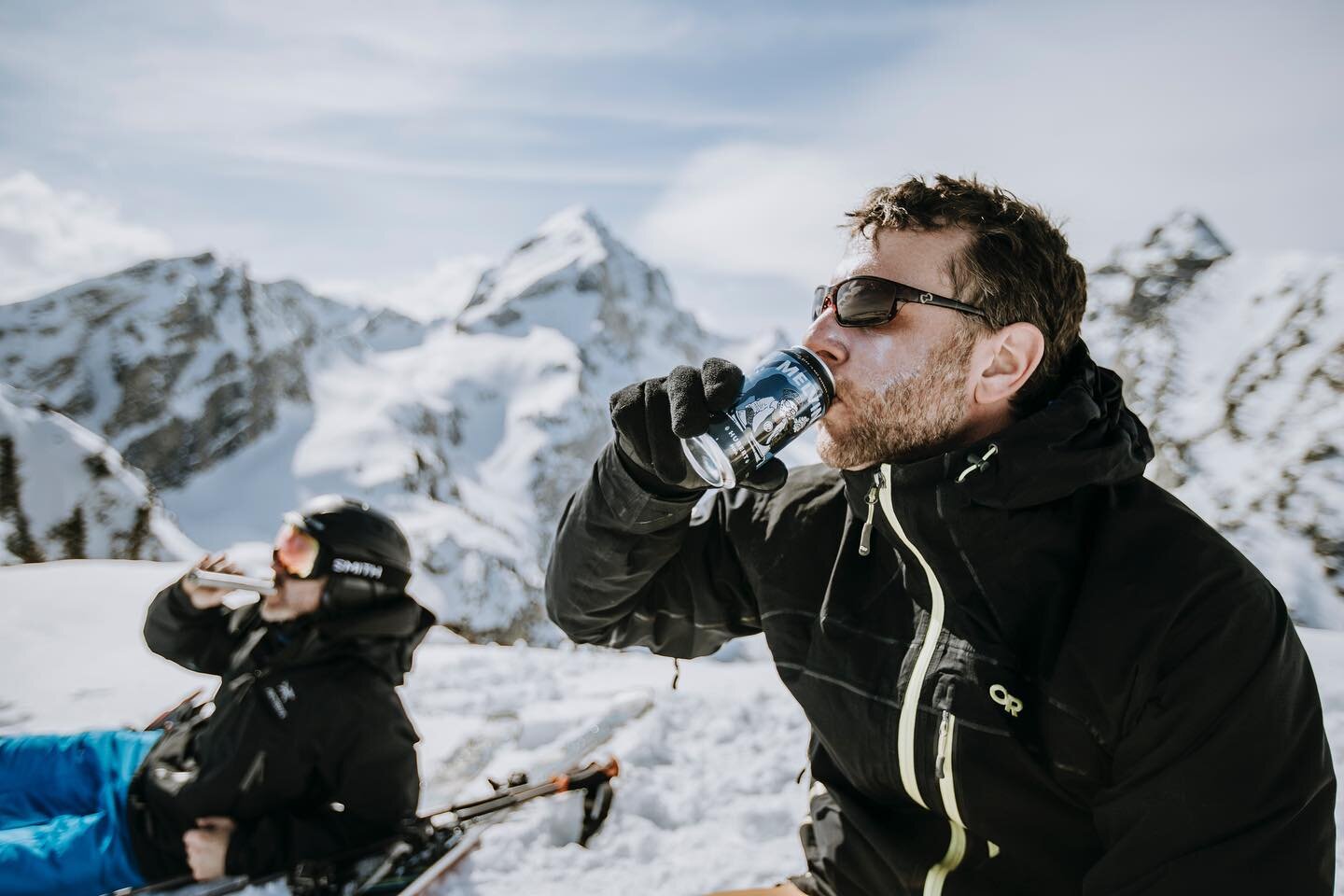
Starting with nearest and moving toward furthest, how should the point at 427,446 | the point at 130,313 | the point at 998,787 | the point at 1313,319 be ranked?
the point at 998,787 < the point at 1313,319 < the point at 130,313 < the point at 427,446

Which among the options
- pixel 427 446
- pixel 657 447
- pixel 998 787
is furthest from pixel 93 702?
pixel 427 446

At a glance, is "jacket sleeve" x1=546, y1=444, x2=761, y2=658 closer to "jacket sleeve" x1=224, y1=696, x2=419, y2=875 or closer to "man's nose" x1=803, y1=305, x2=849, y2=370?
"man's nose" x1=803, y1=305, x2=849, y2=370

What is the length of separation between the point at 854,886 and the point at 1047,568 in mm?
1255

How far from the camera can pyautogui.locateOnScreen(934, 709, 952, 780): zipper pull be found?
195 cm

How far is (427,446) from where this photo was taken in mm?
99312

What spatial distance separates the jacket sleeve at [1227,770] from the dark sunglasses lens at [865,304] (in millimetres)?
1138

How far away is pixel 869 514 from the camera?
230 cm

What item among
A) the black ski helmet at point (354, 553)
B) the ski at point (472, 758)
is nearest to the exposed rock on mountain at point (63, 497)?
the ski at point (472, 758)

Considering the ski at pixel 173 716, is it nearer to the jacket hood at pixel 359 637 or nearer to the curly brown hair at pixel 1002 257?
the jacket hood at pixel 359 637

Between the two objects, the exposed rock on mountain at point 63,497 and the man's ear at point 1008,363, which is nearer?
the man's ear at point 1008,363

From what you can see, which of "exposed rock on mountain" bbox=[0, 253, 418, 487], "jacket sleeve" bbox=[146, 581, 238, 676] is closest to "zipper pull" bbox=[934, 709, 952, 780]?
"jacket sleeve" bbox=[146, 581, 238, 676]

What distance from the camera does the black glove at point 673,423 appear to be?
1.92 m

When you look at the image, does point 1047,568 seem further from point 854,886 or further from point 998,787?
point 854,886

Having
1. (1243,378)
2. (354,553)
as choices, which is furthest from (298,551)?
(1243,378)
